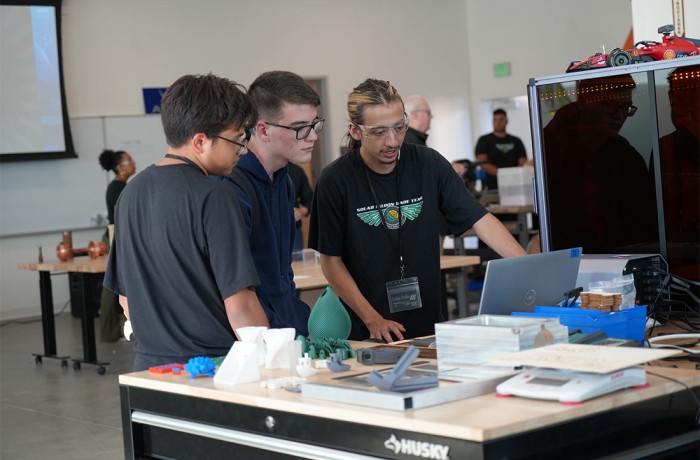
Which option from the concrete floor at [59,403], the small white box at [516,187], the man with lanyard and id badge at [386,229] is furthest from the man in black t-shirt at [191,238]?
the small white box at [516,187]

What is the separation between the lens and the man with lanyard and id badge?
315 centimetres

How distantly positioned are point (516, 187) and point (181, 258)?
Result: 6860 mm

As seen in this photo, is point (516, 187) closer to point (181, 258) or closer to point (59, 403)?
point (59, 403)

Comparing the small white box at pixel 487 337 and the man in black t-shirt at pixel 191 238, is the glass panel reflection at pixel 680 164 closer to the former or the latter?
the small white box at pixel 487 337

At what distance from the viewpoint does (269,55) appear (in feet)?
38.1

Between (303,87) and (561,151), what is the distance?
0.92 meters

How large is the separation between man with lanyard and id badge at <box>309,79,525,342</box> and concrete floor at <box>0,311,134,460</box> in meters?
2.10

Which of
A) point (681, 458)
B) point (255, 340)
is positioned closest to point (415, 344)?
point (255, 340)

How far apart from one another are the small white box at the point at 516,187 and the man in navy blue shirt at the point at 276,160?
6.20 m

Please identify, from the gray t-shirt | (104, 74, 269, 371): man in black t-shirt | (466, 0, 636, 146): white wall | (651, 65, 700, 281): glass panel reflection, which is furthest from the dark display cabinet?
(466, 0, 636, 146): white wall

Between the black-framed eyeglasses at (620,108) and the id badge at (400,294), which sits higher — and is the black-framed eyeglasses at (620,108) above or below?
above

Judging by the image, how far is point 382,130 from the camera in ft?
9.88

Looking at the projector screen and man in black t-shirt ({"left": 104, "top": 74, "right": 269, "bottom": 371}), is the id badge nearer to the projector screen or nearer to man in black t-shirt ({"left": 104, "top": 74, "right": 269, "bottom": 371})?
man in black t-shirt ({"left": 104, "top": 74, "right": 269, "bottom": 371})

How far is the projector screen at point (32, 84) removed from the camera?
973cm
